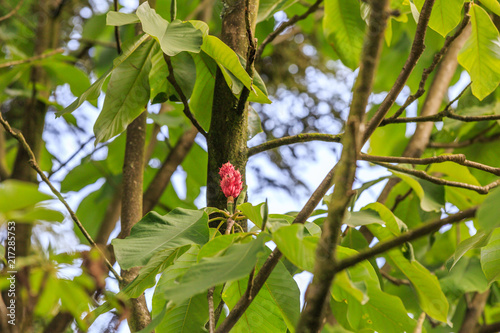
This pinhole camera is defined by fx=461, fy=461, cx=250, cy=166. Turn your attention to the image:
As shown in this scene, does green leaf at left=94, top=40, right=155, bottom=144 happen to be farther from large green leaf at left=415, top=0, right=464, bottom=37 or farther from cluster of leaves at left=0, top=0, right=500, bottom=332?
large green leaf at left=415, top=0, right=464, bottom=37

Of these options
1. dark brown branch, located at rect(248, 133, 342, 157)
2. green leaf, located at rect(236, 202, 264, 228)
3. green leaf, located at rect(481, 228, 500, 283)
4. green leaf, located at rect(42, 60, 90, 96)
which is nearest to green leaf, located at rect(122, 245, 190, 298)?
green leaf, located at rect(236, 202, 264, 228)

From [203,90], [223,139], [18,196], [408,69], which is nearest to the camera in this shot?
[18,196]

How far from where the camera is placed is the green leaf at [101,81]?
71 centimetres

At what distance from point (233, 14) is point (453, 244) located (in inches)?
38.2

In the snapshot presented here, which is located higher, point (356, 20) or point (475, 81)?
point (356, 20)

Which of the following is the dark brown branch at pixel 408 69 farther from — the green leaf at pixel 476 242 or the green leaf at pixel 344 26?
the green leaf at pixel 344 26

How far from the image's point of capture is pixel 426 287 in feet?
2.24

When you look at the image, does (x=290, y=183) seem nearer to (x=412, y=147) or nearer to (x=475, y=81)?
(x=412, y=147)

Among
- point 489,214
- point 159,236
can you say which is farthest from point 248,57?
point 489,214

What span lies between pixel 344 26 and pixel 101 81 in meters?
0.56

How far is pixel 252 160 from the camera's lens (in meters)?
2.06

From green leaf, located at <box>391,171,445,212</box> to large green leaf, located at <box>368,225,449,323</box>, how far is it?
6.7 inches

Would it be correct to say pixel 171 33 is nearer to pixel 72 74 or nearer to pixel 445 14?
pixel 445 14

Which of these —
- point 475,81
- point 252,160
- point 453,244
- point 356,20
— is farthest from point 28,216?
point 252,160
